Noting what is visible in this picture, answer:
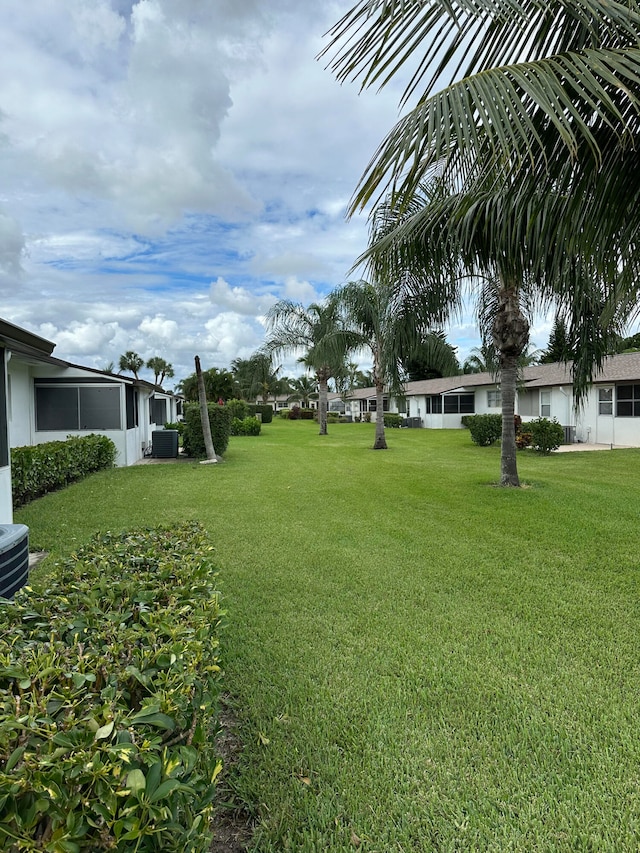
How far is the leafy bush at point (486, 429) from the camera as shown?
64.7 feet

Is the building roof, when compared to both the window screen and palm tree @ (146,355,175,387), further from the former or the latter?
palm tree @ (146,355,175,387)

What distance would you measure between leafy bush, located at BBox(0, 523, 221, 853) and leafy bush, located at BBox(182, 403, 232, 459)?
45.4 ft

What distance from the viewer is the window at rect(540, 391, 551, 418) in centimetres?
2267

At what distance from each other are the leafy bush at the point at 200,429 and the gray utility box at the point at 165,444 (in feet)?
1.87

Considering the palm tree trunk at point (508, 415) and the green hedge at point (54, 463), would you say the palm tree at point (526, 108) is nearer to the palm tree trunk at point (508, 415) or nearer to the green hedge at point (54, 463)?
the palm tree trunk at point (508, 415)

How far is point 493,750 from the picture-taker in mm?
2404

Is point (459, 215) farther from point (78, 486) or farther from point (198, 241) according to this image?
point (198, 241)

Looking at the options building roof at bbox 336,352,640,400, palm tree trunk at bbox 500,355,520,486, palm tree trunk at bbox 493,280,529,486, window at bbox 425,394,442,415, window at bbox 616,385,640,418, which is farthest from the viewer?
window at bbox 425,394,442,415

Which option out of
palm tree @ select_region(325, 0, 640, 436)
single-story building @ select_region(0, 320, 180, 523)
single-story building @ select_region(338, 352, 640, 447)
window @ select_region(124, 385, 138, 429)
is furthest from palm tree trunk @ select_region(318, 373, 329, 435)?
palm tree @ select_region(325, 0, 640, 436)

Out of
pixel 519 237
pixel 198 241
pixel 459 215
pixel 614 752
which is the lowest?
pixel 614 752

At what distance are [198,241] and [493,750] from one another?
13.9 metres

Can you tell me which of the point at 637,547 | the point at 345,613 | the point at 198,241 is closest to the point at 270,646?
the point at 345,613

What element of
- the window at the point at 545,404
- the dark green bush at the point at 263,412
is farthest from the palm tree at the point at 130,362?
the window at the point at 545,404

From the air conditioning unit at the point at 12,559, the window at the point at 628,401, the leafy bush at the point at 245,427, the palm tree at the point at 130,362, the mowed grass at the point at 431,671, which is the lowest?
the mowed grass at the point at 431,671
